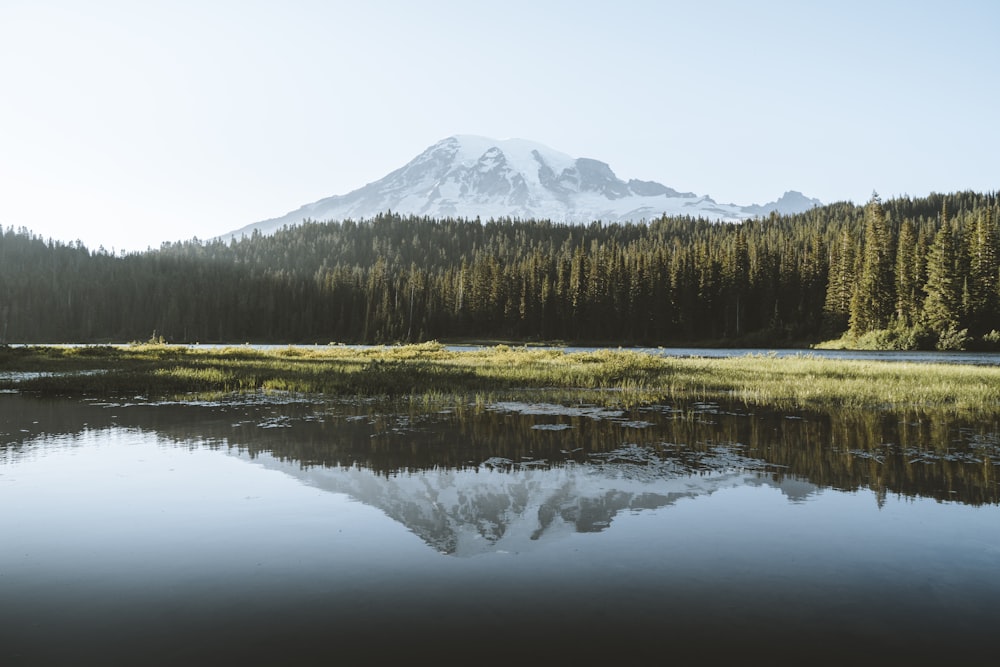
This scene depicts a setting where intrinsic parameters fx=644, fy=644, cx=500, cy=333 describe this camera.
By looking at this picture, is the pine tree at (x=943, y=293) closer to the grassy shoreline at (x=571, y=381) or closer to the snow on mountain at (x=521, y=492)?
the grassy shoreline at (x=571, y=381)

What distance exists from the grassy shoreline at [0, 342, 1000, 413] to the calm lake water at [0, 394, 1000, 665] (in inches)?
417

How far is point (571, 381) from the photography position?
35938 millimetres

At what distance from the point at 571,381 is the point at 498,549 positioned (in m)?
27.3

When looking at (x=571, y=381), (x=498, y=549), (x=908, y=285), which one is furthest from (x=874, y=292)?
(x=498, y=549)

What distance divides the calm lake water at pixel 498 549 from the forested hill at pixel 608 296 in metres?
83.2

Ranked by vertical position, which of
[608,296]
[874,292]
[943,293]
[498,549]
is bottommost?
[498,549]

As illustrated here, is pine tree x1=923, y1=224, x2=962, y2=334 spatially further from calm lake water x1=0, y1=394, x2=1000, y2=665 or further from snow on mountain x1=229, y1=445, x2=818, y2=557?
snow on mountain x1=229, y1=445, x2=818, y2=557

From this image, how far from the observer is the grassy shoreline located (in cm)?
2755

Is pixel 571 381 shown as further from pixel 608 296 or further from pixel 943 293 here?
pixel 608 296

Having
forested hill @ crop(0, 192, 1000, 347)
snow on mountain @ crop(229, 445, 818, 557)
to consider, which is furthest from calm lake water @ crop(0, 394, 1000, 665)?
forested hill @ crop(0, 192, 1000, 347)

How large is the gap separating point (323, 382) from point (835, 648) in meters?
28.9

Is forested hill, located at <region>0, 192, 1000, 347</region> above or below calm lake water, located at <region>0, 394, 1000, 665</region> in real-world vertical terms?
above

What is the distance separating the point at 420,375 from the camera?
35312 millimetres

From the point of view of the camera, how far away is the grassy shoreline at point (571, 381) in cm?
2755
